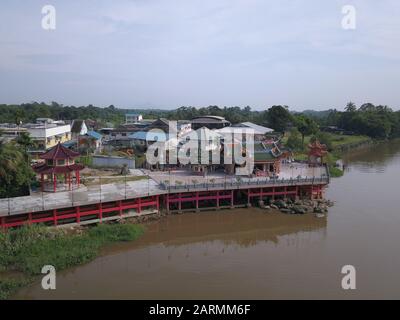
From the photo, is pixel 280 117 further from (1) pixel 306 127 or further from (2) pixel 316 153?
(2) pixel 316 153

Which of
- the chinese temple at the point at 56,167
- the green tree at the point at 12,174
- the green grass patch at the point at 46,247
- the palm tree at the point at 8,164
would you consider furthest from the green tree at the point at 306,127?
the palm tree at the point at 8,164

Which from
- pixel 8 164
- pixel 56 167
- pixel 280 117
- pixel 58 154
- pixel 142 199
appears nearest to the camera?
pixel 8 164

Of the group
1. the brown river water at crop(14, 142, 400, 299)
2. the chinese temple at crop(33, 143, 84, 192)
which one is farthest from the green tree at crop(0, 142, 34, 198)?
the brown river water at crop(14, 142, 400, 299)

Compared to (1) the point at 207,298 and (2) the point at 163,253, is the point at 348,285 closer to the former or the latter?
(1) the point at 207,298

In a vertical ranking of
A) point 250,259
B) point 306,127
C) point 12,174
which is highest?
point 306,127

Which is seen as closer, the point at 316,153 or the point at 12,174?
the point at 12,174

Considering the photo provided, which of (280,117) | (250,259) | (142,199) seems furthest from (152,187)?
(280,117)

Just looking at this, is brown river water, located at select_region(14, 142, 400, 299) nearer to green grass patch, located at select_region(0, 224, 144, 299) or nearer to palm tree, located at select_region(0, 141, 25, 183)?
green grass patch, located at select_region(0, 224, 144, 299)

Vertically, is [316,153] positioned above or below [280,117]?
below

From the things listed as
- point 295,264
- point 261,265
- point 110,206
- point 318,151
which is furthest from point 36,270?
point 318,151
